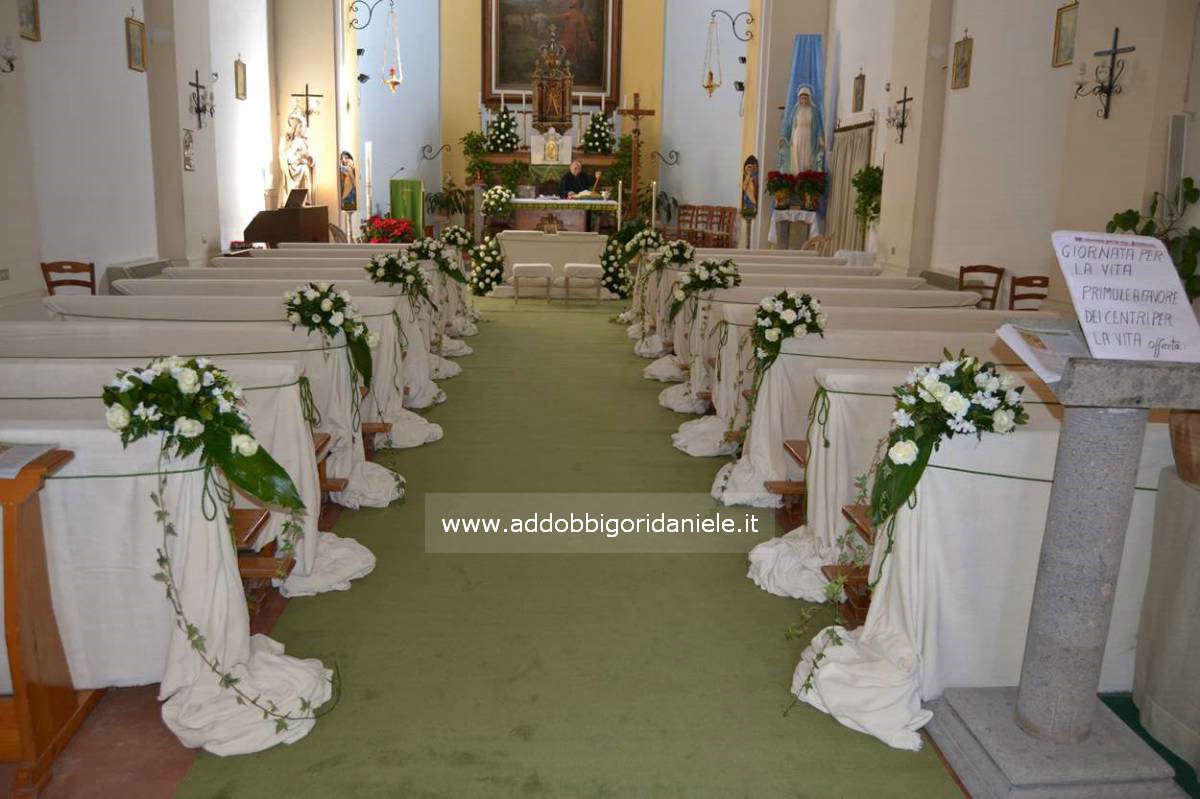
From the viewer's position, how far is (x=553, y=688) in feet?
10.4

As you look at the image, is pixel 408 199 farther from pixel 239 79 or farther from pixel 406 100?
pixel 239 79

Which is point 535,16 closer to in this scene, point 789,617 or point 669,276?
point 669,276

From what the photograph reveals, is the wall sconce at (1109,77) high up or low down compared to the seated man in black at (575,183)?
up

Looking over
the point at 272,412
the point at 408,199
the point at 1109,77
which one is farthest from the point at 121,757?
the point at 408,199

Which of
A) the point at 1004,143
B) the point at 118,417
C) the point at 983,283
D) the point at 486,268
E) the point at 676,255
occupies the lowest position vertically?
the point at 486,268

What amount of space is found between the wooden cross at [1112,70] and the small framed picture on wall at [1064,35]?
4.40 feet

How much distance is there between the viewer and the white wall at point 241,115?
1176 centimetres

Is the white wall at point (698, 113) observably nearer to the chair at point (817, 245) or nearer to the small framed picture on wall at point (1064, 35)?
the chair at point (817, 245)

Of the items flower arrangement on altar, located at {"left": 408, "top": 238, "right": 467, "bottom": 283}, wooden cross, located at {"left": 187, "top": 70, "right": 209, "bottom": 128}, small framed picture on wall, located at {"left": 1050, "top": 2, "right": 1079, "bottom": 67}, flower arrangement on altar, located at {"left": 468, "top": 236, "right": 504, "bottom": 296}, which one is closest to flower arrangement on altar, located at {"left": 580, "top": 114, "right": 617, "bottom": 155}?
flower arrangement on altar, located at {"left": 468, "top": 236, "right": 504, "bottom": 296}

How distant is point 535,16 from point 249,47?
21.4 ft

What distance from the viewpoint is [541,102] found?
15.7 meters

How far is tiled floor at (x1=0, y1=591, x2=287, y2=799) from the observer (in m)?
2.65

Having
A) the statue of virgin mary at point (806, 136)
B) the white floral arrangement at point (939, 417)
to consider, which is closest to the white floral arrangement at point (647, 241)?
the statue of virgin mary at point (806, 136)

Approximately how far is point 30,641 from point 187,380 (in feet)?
2.58
